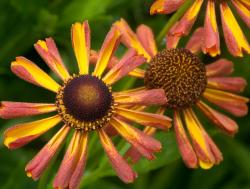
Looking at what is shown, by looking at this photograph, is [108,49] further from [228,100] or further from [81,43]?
[228,100]

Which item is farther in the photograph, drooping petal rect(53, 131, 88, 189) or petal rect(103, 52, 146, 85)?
petal rect(103, 52, 146, 85)

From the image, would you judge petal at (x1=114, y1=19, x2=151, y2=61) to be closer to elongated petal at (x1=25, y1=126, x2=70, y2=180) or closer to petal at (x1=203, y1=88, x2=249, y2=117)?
petal at (x1=203, y1=88, x2=249, y2=117)

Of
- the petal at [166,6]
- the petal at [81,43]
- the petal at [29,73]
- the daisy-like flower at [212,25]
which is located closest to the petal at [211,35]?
the daisy-like flower at [212,25]

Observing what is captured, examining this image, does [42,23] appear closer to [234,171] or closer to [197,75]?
[197,75]

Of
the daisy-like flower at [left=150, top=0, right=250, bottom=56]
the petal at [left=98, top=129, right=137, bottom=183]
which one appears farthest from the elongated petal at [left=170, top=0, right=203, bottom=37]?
the petal at [left=98, top=129, right=137, bottom=183]

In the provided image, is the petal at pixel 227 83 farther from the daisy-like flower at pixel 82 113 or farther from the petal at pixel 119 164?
the petal at pixel 119 164

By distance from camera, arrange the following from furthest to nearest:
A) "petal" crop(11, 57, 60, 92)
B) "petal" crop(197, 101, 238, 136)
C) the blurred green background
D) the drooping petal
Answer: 1. the blurred green background
2. "petal" crop(197, 101, 238, 136)
3. "petal" crop(11, 57, 60, 92)
4. the drooping petal

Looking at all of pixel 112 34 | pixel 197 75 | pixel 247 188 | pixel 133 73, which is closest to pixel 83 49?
pixel 112 34
